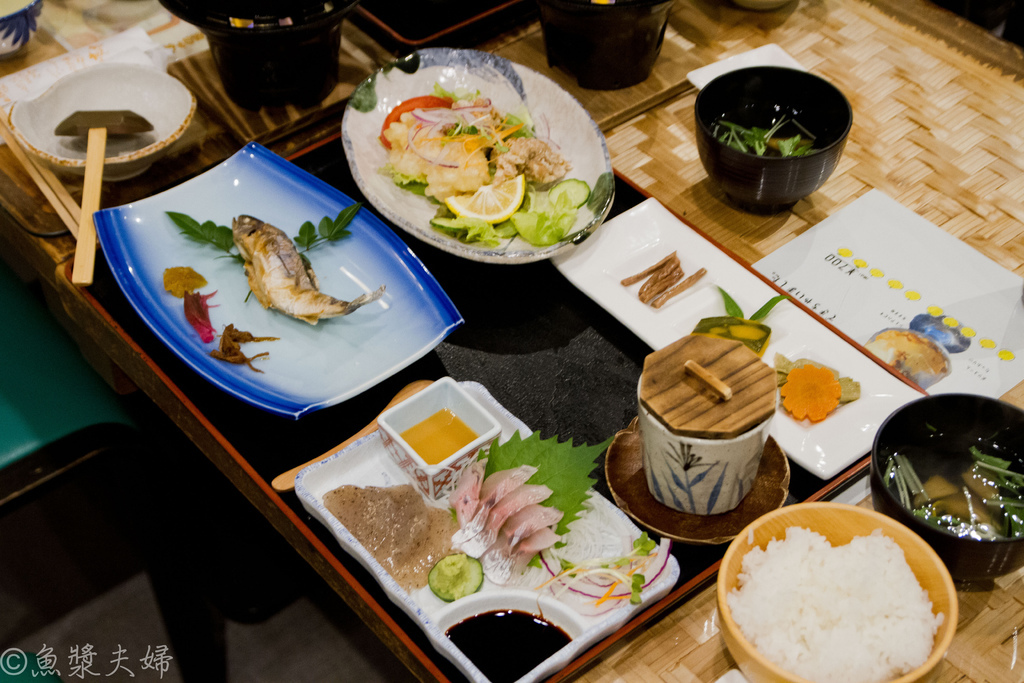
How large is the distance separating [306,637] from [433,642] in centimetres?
130

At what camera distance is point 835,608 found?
111 centimetres

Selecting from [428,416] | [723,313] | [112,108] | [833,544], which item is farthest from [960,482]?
[112,108]

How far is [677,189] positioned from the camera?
1.98 m

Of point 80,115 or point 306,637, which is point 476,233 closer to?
point 80,115

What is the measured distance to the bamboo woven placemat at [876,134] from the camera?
74.6 inches

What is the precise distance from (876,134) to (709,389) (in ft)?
4.09

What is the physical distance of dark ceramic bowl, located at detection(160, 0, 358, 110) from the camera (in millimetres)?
1862

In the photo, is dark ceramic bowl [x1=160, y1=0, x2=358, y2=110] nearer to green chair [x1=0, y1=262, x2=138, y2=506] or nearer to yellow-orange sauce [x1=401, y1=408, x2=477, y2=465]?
green chair [x1=0, y1=262, x2=138, y2=506]

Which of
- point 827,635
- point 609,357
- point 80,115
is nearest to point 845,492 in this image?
point 827,635

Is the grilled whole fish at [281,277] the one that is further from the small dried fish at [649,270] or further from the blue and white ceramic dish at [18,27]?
the blue and white ceramic dish at [18,27]

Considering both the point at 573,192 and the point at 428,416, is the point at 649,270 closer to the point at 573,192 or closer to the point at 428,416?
the point at 573,192

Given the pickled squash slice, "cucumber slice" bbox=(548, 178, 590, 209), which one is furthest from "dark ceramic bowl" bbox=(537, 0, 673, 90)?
the pickled squash slice

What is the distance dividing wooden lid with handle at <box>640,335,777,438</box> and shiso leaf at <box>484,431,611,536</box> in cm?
21

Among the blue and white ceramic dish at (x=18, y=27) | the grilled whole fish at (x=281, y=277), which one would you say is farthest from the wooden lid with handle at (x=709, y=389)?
the blue and white ceramic dish at (x=18, y=27)
